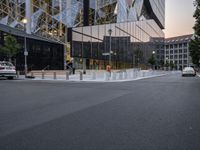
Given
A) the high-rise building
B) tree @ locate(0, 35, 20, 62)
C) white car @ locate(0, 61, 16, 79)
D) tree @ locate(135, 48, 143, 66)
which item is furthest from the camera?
tree @ locate(135, 48, 143, 66)

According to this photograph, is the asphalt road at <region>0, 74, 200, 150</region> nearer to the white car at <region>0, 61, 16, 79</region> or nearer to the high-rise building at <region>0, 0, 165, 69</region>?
the white car at <region>0, 61, 16, 79</region>

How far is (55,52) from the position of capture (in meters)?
47.2

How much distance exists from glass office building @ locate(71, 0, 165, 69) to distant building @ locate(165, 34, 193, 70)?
90.1 metres

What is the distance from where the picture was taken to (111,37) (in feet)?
183

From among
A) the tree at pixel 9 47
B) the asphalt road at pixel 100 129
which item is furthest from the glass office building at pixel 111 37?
the asphalt road at pixel 100 129

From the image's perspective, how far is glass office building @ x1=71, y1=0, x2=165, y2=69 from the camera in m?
46.9

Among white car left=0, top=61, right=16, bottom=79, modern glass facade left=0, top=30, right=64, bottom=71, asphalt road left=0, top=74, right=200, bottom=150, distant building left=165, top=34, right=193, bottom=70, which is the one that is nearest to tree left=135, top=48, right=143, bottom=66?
modern glass facade left=0, top=30, right=64, bottom=71

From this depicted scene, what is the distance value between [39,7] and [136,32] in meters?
37.7

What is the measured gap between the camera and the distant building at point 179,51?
533ft

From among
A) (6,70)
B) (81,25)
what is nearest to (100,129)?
(6,70)

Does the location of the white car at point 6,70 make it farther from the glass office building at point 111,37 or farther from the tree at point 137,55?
the tree at point 137,55

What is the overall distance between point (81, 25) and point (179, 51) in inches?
5243

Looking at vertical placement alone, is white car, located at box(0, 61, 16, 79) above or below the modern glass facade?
below

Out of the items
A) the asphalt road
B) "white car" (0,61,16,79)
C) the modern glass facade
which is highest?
the modern glass facade
